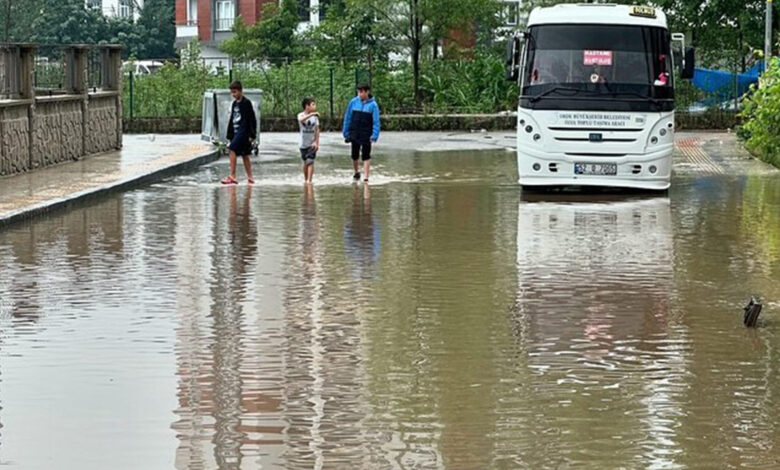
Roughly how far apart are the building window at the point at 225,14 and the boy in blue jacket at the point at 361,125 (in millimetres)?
63261

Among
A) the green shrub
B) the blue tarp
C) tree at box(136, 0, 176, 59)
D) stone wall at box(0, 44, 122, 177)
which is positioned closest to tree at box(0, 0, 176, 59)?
tree at box(136, 0, 176, 59)

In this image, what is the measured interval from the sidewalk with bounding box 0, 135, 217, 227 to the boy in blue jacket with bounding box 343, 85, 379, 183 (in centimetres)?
324

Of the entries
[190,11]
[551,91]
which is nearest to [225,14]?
[190,11]

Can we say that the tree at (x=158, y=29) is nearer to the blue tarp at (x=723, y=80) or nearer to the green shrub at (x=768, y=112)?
the blue tarp at (x=723, y=80)

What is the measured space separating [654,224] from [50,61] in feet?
50.1

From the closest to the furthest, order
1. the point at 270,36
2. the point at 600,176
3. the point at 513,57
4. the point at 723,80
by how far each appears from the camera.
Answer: the point at 600,176
the point at 513,57
the point at 723,80
the point at 270,36

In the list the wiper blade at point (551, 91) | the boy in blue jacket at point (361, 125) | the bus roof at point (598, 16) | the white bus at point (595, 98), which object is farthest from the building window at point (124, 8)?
the wiper blade at point (551, 91)

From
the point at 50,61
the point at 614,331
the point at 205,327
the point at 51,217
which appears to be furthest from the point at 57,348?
the point at 50,61

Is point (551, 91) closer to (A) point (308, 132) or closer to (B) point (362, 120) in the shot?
(B) point (362, 120)

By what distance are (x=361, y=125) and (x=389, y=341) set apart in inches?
669

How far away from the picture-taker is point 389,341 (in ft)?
37.4

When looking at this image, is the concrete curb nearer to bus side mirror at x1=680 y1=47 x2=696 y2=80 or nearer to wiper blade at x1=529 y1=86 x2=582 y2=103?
wiper blade at x1=529 y1=86 x2=582 y2=103

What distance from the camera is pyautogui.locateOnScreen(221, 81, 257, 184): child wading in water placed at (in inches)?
1077

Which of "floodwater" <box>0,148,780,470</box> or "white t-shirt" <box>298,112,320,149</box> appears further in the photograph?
"white t-shirt" <box>298,112,320,149</box>
